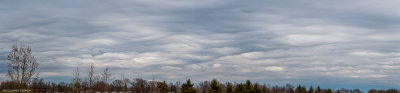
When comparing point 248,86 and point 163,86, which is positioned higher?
point 163,86

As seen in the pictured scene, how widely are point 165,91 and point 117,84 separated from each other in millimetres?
33646

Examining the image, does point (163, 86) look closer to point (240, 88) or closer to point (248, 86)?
point (240, 88)

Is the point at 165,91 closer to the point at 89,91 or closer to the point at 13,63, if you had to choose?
the point at 89,91

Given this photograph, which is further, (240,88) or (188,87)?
(240,88)

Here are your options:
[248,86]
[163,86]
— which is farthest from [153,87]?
[248,86]

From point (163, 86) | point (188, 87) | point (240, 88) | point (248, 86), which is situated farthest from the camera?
point (163, 86)

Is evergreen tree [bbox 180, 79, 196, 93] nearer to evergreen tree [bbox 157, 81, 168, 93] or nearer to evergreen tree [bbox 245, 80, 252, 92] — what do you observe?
evergreen tree [bbox 245, 80, 252, 92]

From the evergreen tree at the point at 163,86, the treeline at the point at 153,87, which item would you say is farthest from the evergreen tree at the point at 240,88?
the evergreen tree at the point at 163,86

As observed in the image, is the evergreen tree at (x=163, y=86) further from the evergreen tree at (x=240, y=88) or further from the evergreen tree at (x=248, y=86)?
the evergreen tree at (x=248, y=86)

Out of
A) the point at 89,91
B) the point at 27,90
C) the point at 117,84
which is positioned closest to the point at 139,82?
the point at 117,84

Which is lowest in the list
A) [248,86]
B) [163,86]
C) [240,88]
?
[240,88]

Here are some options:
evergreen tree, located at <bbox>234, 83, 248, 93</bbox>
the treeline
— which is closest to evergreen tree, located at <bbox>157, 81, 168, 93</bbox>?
the treeline

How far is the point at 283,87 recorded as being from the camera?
16712 cm

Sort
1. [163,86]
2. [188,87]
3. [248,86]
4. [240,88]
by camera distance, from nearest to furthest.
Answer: [188,87], [248,86], [240,88], [163,86]
